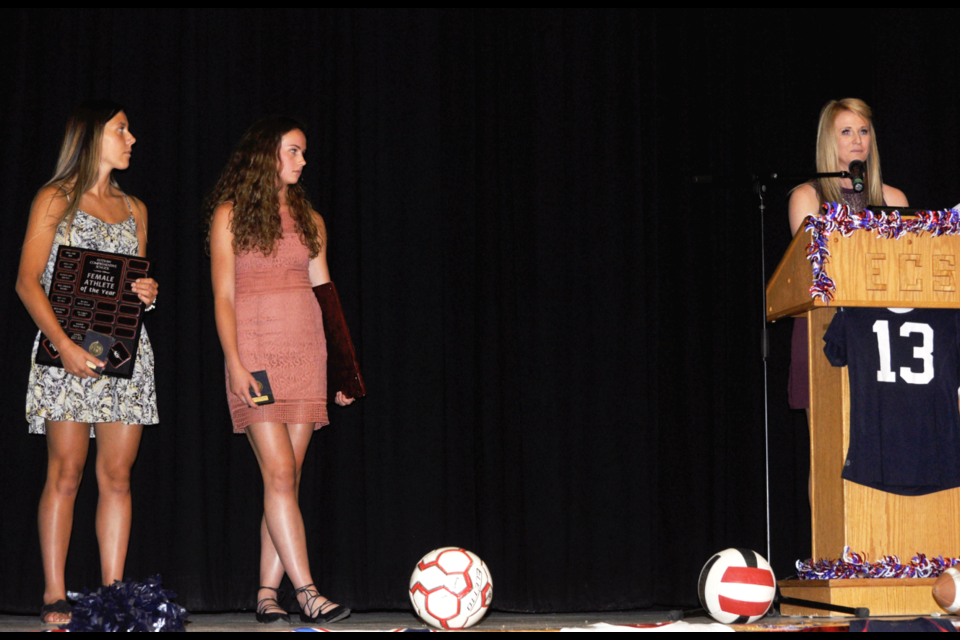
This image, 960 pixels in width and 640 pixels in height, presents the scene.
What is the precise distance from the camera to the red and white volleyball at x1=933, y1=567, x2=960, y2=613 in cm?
242

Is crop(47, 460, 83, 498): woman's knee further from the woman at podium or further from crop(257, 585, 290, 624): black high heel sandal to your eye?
the woman at podium

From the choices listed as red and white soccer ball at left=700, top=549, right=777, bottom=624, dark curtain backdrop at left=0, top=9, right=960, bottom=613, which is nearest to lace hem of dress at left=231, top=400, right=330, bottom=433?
dark curtain backdrop at left=0, top=9, right=960, bottom=613

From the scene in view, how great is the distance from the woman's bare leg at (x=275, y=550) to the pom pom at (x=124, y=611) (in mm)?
548

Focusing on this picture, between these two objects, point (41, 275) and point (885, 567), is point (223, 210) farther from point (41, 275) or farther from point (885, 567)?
point (885, 567)

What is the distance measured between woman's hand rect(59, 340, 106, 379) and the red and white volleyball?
2.65m

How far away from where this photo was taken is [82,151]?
3010mm

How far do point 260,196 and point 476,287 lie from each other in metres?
1.13

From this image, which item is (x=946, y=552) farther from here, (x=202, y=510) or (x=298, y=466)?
(x=202, y=510)

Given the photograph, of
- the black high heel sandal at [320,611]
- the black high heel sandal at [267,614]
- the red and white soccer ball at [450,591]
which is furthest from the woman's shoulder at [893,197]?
the black high heel sandal at [267,614]

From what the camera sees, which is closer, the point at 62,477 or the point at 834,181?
the point at 62,477

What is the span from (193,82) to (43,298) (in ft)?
4.21

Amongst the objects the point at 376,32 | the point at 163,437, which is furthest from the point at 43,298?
the point at 376,32

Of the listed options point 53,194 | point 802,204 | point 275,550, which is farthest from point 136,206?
point 802,204

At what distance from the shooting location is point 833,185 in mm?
3150
